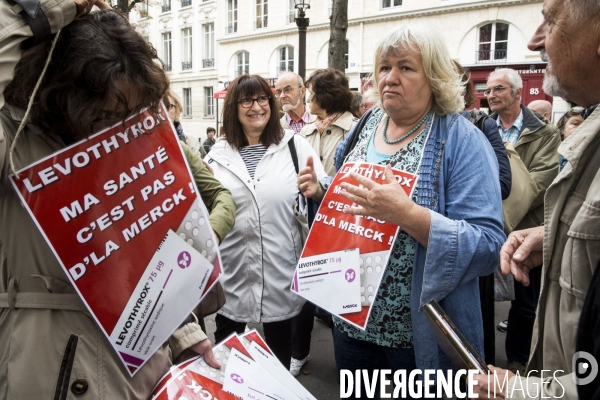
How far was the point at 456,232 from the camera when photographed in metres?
1.66

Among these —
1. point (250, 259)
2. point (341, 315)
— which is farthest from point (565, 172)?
point (250, 259)

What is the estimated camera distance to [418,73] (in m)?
1.88

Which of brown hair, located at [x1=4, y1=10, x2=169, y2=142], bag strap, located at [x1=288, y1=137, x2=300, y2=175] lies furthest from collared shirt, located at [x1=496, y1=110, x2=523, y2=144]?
brown hair, located at [x1=4, y1=10, x2=169, y2=142]

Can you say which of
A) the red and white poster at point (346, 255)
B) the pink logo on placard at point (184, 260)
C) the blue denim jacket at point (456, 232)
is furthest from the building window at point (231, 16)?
the pink logo on placard at point (184, 260)

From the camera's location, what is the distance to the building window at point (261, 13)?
24.5m

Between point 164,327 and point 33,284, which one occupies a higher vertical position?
point 33,284

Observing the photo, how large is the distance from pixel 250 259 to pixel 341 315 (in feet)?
3.54

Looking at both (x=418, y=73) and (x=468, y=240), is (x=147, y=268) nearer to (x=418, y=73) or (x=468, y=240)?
(x=468, y=240)

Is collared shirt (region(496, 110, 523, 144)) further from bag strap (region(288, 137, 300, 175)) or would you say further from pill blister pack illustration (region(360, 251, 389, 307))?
pill blister pack illustration (region(360, 251, 389, 307))

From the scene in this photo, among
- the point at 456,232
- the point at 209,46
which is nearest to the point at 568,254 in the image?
the point at 456,232

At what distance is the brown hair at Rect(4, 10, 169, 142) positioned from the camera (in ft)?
3.49

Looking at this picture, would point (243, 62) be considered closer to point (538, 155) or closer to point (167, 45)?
point (167, 45)

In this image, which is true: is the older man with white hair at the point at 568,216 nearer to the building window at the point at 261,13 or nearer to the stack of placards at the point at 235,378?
the stack of placards at the point at 235,378

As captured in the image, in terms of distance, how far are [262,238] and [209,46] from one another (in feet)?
89.3
